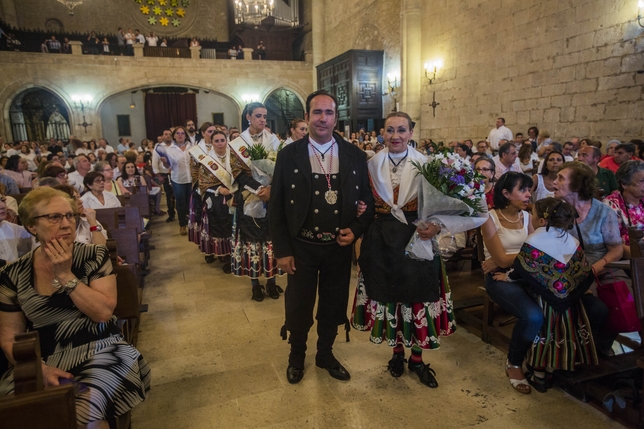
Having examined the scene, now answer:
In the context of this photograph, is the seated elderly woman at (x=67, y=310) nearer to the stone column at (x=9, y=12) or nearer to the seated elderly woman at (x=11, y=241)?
the seated elderly woman at (x=11, y=241)

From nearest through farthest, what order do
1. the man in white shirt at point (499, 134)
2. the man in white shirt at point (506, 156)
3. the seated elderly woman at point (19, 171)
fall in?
the man in white shirt at point (506, 156)
the seated elderly woman at point (19, 171)
the man in white shirt at point (499, 134)

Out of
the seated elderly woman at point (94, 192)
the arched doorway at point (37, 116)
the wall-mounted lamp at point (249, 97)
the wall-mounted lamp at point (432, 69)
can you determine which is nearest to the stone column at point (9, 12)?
the arched doorway at point (37, 116)

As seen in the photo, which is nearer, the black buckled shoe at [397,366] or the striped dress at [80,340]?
the striped dress at [80,340]

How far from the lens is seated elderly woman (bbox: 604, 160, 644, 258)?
Result: 9.44 feet

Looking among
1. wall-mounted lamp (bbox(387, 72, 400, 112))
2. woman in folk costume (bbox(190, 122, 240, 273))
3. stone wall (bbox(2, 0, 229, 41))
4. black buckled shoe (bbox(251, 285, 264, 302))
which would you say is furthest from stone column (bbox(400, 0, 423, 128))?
stone wall (bbox(2, 0, 229, 41))

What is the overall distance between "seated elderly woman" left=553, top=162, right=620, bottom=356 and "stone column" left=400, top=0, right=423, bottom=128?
32.6 ft

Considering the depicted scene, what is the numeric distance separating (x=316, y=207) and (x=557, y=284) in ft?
4.85

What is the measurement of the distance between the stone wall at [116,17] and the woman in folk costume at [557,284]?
23.6 meters

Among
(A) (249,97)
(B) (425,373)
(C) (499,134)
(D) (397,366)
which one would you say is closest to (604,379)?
(B) (425,373)

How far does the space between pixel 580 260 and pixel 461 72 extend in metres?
9.31

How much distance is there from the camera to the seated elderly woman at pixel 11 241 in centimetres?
271

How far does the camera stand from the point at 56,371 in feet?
5.73

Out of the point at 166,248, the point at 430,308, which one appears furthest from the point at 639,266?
the point at 166,248

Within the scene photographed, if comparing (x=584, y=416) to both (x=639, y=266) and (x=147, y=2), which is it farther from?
(x=147, y=2)
